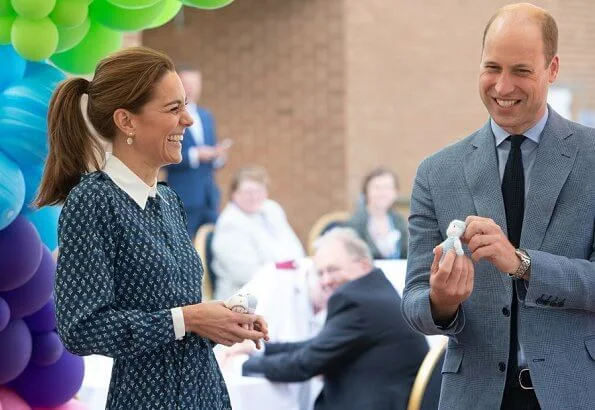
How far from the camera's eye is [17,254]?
3133 mm

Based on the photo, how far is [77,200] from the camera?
2.26m

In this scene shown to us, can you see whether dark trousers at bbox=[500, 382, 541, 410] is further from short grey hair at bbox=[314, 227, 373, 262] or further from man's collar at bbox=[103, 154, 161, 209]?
short grey hair at bbox=[314, 227, 373, 262]

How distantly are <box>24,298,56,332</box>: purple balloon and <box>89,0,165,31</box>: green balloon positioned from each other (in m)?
0.83

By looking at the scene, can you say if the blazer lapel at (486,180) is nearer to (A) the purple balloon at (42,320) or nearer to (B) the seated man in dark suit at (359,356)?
(A) the purple balloon at (42,320)

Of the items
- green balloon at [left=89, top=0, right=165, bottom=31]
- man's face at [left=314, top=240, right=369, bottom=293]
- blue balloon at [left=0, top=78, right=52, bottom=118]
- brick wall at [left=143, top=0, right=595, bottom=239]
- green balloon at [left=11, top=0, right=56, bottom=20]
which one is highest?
brick wall at [left=143, top=0, right=595, bottom=239]

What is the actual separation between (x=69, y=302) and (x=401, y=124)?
9.26 meters

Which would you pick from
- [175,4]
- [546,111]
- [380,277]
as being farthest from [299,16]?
[546,111]

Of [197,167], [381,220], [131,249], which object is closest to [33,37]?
[131,249]

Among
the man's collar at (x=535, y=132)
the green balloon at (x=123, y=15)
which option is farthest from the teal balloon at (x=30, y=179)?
the man's collar at (x=535, y=132)

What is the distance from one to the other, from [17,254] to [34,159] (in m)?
0.26

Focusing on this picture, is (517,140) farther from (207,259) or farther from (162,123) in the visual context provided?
(207,259)

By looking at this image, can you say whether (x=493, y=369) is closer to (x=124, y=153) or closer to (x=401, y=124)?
(x=124, y=153)

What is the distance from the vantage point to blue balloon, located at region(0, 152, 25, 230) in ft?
9.86

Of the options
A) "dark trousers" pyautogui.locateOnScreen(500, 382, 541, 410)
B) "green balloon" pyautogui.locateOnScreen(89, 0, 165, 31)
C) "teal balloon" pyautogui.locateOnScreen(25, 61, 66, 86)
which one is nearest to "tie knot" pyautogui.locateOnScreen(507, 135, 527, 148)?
"dark trousers" pyautogui.locateOnScreen(500, 382, 541, 410)
